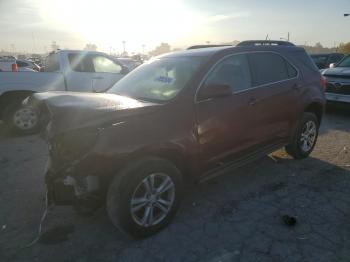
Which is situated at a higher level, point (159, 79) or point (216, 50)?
point (216, 50)

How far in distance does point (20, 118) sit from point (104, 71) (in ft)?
7.80

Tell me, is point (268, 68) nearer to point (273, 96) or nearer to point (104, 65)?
point (273, 96)

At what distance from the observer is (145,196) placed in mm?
2961

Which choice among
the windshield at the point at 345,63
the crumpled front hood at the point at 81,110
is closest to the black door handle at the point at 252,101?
the crumpled front hood at the point at 81,110

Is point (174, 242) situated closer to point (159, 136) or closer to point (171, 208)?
point (171, 208)

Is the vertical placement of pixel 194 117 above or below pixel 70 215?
above

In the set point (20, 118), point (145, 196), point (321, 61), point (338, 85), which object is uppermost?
point (321, 61)

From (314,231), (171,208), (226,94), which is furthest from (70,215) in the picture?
(314,231)

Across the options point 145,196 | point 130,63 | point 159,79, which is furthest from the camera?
point 130,63

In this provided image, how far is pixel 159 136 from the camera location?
2910 mm

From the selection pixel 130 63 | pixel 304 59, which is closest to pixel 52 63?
pixel 304 59

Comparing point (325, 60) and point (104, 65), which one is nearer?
point (104, 65)

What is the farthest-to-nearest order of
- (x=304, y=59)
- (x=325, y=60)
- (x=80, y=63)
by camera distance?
1. (x=325, y=60)
2. (x=80, y=63)
3. (x=304, y=59)

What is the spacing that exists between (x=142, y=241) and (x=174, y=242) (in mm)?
322
